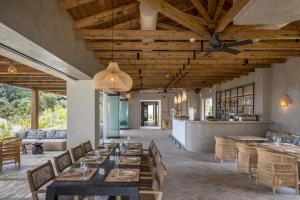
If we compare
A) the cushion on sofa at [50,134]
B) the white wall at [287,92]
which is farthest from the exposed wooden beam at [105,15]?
the cushion on sofa at [50,134]

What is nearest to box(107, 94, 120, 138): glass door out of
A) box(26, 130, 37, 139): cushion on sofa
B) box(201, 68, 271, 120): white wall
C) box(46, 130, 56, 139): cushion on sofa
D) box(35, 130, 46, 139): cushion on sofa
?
box(46, 130, 56, 139): cushion on sofa

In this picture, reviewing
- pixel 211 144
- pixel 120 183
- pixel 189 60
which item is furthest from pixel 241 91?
pixel 120 183

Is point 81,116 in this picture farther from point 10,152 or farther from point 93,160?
point 93,160

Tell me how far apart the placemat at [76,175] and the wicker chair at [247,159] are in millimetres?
3928

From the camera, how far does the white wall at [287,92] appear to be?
8.07 m

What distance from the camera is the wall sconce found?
841cm

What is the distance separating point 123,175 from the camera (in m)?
3.31

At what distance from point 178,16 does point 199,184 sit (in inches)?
132

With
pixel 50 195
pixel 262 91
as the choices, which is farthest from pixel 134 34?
pixel 262 91

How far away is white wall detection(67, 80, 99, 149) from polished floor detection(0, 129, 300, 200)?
1.51 m

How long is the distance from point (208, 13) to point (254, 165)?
3.63m

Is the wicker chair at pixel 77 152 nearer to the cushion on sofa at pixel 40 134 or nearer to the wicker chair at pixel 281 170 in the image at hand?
the wicker chair at pixel 281 170

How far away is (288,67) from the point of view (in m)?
8.59

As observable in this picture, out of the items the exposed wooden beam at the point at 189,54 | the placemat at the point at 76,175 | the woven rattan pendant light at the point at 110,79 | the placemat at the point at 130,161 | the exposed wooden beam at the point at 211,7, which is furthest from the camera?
the exposed wooden beam at the point at 189,54
